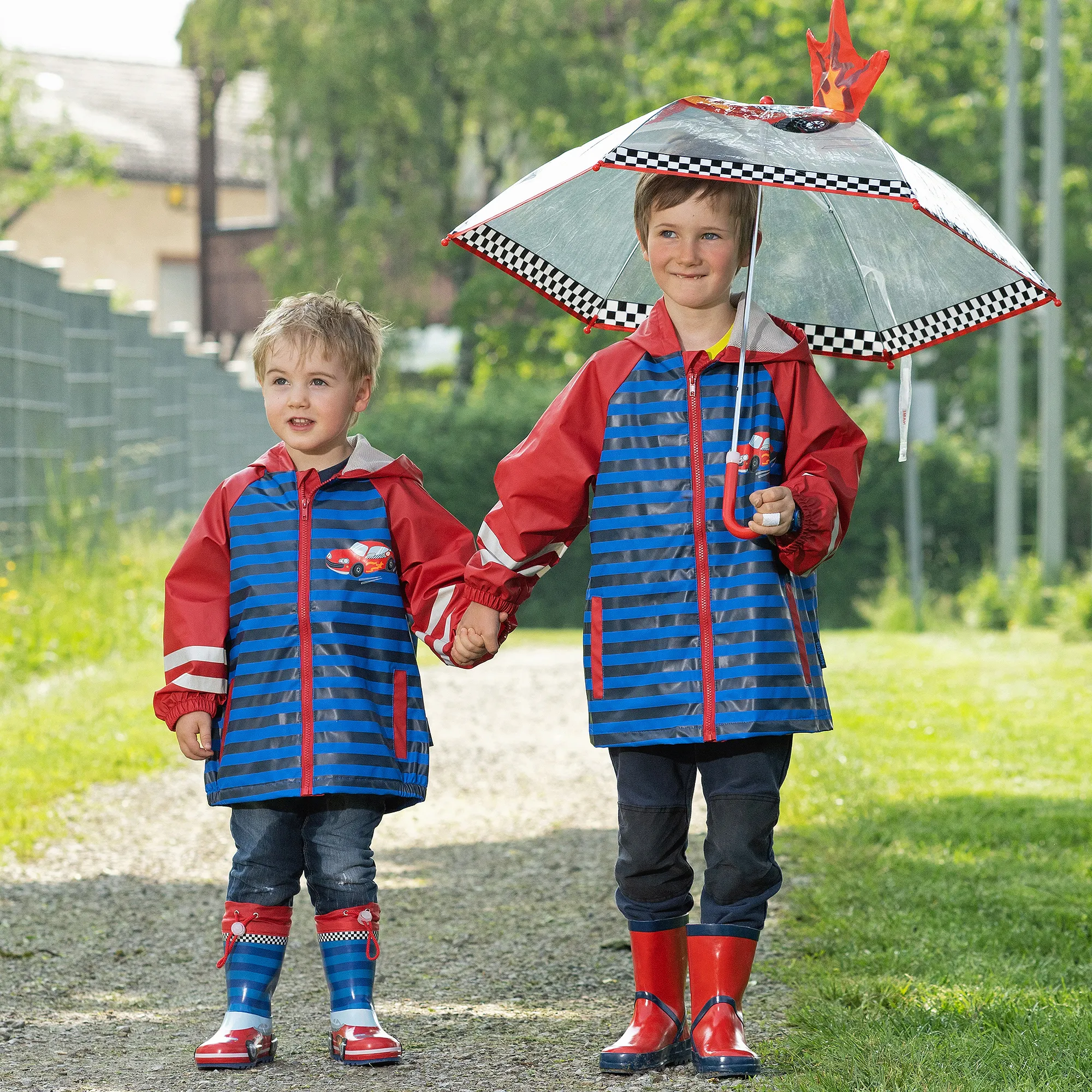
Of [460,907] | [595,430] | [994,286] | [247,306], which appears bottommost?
[460,907]

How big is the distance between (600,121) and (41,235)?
45.0ft

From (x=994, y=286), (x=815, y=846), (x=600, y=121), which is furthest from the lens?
(x=600, y=121)

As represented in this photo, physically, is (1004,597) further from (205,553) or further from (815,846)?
(205,553)

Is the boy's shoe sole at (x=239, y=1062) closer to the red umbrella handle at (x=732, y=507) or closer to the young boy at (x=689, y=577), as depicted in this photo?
the young boy at (x=689, y=577)

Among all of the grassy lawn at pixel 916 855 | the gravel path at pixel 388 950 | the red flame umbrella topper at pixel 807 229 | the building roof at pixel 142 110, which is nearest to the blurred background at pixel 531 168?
the building roof at pixel 142 110

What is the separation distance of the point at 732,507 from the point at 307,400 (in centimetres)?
93

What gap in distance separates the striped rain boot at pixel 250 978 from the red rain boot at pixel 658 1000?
696 mm

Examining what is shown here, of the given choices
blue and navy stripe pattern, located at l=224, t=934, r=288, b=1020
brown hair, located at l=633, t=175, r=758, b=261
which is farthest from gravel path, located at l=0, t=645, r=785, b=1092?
brown hair, located at l=633, t=175, r=758, b=261

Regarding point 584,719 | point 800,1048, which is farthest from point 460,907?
point 584,719

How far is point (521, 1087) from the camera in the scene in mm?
3307

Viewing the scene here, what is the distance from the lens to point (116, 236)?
34.2m

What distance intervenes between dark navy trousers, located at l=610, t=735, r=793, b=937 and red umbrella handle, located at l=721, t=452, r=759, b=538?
42cm

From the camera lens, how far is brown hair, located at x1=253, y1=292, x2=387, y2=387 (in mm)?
3639

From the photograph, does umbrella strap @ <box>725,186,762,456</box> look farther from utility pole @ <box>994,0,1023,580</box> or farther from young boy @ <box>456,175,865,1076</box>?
utility pole @ <box>994,0,1023,580</box>
